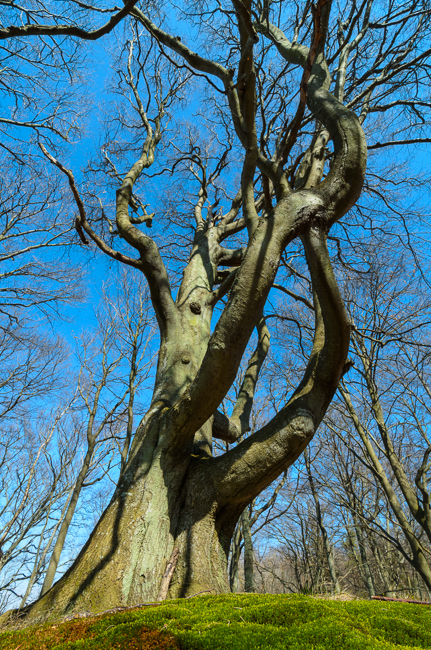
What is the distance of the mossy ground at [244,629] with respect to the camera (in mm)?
1096

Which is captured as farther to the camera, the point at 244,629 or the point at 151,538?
the point at 151,538

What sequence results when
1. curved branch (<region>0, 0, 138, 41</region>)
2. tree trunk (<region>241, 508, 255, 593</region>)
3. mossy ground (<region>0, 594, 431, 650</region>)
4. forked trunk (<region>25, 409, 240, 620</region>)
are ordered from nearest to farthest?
mossy ground (<region>0, 594, 431, 650</region>)
forked trunk (<region>25, 409, 240, 620</region>)
curved branch (<region>0, 0, 138, 41</region>)
tree trunk (<region>241, 508, 255, 593</region>)

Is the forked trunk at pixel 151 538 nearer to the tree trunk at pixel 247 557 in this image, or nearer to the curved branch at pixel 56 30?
the curved branch at pixel 56 30

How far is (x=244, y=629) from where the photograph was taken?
120 centimetres

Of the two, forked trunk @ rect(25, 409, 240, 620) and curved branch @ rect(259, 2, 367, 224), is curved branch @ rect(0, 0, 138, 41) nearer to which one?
curved branch @ rect(259, 2, 367, 224)

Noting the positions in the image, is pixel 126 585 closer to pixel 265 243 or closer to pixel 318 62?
pixel 265 243

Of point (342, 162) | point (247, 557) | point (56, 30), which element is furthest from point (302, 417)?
point (247, 557)

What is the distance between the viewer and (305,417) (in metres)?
2.47

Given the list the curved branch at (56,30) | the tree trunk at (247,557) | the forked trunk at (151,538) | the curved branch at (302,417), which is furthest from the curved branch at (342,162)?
the tree trunk at (247,557)

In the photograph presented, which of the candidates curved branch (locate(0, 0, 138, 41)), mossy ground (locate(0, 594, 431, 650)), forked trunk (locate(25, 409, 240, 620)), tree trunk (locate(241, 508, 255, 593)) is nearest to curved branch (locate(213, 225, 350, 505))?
forked trunk (locate(25, 409, 240, 620))

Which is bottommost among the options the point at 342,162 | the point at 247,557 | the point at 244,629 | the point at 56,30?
the point at 247,557

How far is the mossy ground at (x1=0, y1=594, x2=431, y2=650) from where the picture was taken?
1.10m

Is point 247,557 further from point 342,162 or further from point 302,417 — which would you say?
point 342,162

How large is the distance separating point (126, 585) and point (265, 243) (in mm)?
2445
